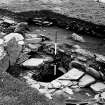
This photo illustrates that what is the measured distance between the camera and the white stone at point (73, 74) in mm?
6436

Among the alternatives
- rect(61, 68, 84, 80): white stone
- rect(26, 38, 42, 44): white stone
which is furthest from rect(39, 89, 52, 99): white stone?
rect(26, 38, 42, 44): white stone

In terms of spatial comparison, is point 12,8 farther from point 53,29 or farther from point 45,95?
point 45,95

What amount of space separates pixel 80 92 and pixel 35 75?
1.18 m

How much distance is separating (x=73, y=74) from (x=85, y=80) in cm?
32

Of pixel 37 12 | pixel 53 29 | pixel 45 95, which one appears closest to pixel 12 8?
pixel 37 12

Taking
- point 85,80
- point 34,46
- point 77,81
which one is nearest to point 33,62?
point 34,46

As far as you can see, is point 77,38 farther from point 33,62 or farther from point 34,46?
→ point 33,62

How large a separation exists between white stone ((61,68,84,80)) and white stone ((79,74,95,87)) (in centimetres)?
10

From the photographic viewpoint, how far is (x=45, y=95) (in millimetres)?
5770

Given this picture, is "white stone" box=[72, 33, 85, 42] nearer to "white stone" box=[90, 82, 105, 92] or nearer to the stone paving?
the stone paving

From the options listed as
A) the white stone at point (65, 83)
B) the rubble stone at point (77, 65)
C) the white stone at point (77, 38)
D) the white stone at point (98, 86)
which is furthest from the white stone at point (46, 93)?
the white stone at point (77, 38)

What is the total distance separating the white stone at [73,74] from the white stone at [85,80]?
0.33ft

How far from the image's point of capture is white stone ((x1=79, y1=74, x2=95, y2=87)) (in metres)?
6.26

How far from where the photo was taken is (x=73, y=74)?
21.5 feet
